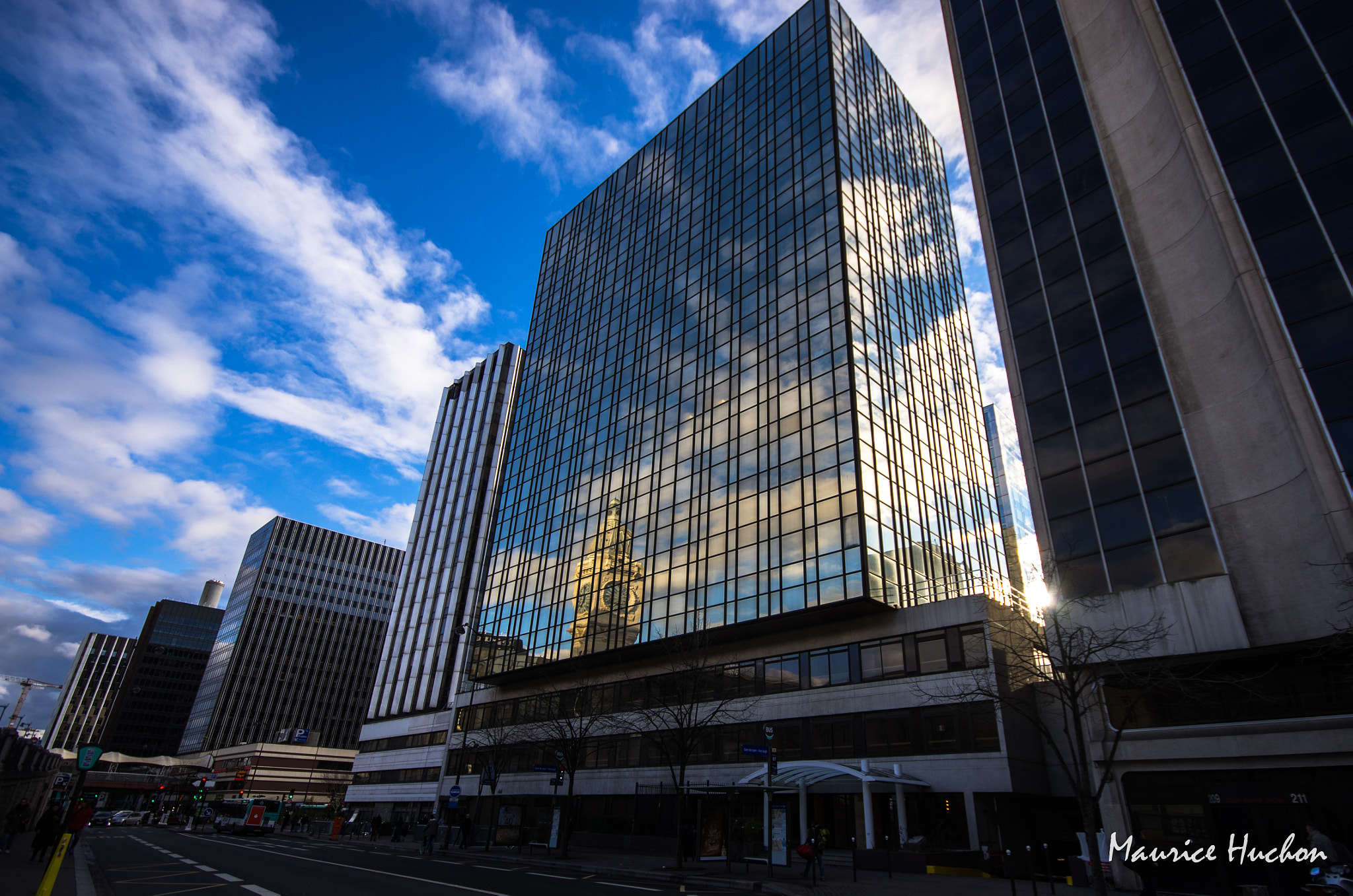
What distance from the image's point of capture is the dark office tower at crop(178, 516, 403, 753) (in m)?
136

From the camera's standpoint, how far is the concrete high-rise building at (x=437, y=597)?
238ft

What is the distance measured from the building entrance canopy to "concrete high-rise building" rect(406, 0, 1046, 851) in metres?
0.25

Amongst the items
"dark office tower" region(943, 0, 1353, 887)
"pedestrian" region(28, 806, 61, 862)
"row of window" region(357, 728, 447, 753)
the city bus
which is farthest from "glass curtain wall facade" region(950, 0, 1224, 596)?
"row of window" region(357, 728, 447, 753)

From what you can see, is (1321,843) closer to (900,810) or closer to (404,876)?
(900,810)

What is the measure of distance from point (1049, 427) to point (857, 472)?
10861 millimetres

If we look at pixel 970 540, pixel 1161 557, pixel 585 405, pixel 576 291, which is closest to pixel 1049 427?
pixel 1161 557

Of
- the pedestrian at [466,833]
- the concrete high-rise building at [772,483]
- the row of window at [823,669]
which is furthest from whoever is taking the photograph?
the pedestrian at [466,833]

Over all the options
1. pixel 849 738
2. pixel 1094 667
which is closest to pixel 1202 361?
pixel 1094 667

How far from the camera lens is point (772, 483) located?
42.7 meters

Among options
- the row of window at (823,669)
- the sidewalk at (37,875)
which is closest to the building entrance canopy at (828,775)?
the row of window at (823,669)

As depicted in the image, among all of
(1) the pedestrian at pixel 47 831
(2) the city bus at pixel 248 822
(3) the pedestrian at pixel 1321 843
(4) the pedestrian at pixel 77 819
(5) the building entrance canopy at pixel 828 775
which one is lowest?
(2) the city bus at pixel 248 822

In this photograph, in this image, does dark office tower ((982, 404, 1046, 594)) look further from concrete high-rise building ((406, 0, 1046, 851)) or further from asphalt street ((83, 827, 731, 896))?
asphalt street ((83, 827, 731, 896))

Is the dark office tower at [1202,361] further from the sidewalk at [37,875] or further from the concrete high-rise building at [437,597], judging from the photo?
the concrete high-rise building at [437,597]

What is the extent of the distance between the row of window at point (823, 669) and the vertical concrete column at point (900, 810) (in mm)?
5025
